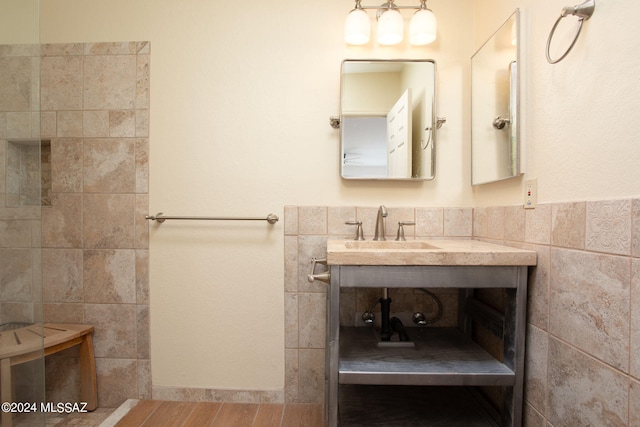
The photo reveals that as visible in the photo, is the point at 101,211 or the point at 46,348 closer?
the point at 46,348

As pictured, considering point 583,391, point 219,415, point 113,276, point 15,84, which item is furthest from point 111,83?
point 583,391

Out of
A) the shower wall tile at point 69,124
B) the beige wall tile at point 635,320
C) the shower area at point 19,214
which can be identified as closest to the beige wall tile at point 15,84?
the shower area at point 19,214

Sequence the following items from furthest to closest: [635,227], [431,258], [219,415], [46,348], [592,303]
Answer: [219,415] → [46,348] → [431,258] → [592,303] → [635,227]

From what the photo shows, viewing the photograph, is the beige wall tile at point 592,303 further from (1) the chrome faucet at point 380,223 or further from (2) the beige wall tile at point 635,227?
(1) the chrome faucet at point 380,223

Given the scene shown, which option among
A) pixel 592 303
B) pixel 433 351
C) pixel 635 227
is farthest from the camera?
pixel 433 351

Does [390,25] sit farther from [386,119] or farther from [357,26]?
[386,119]

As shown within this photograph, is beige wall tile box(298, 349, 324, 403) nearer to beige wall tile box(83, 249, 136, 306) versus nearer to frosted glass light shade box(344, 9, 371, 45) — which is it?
beige wall tile box(83, 249, 136, 306)

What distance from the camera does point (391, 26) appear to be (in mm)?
1396

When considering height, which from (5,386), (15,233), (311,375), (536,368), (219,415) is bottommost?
(219,415)

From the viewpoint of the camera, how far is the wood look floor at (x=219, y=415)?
4.50 feet

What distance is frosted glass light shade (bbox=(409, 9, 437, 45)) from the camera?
4.59ft

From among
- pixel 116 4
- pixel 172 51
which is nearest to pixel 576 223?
pixel 172 51

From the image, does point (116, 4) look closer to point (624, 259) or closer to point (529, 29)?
point (529, 29)

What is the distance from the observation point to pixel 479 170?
1.40 m
